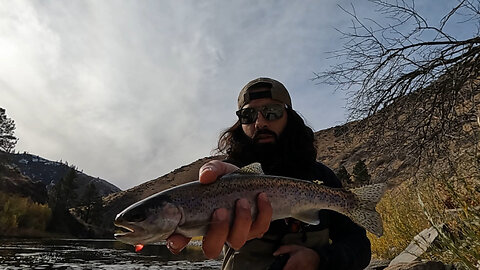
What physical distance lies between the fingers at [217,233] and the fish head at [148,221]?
215 millimetres

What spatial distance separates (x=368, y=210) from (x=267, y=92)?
55.1 inches

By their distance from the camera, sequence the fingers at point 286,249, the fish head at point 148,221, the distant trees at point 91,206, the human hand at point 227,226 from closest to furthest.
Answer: the fish head at point 148,221
the human hand at point 227,226
the fingers at point 286,249
the distant trees at point 91,206

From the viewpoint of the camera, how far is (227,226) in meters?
2.48

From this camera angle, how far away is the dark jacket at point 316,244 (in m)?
2.88

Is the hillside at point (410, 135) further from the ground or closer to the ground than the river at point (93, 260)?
further from the ground

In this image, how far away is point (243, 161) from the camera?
3.63m

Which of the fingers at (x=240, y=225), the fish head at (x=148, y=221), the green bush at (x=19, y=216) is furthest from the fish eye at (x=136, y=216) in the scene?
the green bush at (x=19, y=216)

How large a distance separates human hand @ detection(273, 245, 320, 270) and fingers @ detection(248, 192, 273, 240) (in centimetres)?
31

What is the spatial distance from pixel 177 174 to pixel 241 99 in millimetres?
128594

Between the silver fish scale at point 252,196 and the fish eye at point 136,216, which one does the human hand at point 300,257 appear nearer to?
the silver fish scale at point 252,196

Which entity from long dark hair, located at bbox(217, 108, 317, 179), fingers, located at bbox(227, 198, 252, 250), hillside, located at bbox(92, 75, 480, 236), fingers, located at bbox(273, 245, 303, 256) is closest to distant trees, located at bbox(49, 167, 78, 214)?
hillside, located at bbox(92, 75, 480, 236)

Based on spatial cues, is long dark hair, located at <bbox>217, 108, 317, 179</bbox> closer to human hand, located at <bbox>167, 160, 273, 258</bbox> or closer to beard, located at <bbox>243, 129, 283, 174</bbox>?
beard, located at <bbox>243, 129, 283, 174</bbox>

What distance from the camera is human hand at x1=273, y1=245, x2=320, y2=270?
108 inches

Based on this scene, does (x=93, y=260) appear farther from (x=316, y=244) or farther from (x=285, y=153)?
(x=316, y=244)
